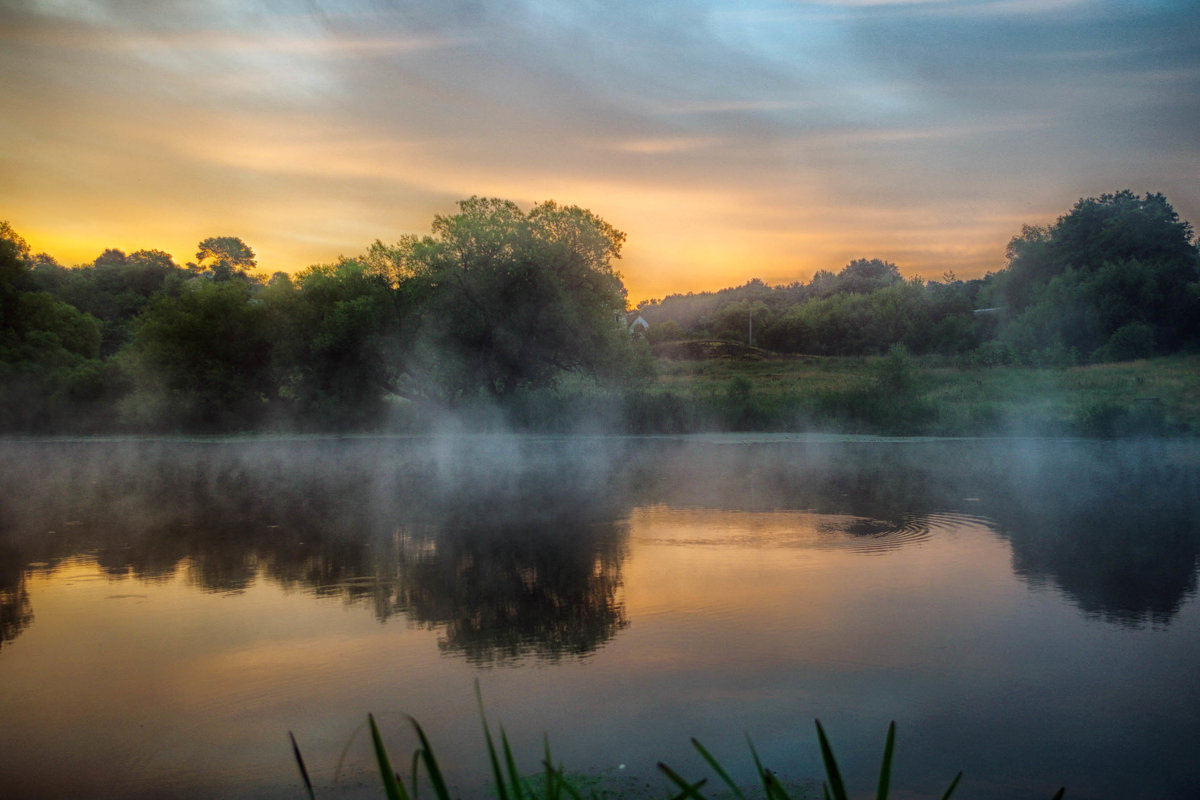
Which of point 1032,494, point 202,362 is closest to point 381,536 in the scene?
point 1032,494

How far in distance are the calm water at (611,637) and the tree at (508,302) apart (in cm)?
1815

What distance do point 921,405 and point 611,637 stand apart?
920 inches

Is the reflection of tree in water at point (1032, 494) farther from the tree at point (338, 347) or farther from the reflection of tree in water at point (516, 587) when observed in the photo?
the tree at point (338, 347)

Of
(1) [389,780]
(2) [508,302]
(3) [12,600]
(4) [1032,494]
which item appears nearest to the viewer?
(1) [389,780]

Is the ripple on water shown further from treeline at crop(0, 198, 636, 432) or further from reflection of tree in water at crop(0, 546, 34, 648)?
treeline at crop(0, 198, 636, 432)

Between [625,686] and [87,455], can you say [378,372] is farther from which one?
[625,686]

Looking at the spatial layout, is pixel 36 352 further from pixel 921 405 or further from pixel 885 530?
pixel 885 530

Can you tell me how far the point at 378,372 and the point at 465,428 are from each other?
4.25 meters

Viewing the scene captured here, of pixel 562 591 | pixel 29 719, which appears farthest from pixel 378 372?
pixel 29 719

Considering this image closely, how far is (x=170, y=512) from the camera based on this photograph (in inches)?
547

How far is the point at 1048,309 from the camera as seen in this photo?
48250mm

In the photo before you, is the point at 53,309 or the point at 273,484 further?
the point at 53,309

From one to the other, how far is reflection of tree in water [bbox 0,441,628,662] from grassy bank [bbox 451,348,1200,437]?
9.15 m

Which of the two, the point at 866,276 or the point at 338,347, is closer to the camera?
the point at 338,347
